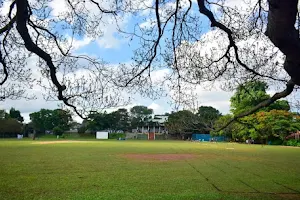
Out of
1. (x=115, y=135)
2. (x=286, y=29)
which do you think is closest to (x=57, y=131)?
(x=115, y=135)

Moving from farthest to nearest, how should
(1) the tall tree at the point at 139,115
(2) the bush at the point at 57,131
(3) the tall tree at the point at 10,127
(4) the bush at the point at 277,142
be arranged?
(1) the tall tree at the point at 139,115 → (2) the bush at the point at 57,131 → (3) the tall tree at the point at 10,127 → (4) the bush at the point at 277,142

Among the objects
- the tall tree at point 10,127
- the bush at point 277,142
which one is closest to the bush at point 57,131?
the tall tree at point 10,127

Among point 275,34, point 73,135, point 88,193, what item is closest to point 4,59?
point 275,34

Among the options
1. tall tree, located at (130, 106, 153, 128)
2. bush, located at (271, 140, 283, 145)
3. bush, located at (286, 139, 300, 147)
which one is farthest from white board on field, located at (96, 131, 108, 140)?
bush, located at (286, 139, 300, 147)

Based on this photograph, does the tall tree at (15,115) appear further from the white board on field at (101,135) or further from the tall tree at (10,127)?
the white board on field at (101,135)

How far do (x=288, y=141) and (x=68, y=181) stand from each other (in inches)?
1790

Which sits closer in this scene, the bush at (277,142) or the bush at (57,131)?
the bush at (277,142)

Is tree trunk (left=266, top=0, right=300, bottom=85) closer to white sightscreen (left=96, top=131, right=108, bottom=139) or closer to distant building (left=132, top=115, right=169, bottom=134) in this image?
white sightscreen (left=96, top=131, right=108, bottom=139)

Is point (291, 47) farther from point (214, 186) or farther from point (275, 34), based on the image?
point (214, 186)

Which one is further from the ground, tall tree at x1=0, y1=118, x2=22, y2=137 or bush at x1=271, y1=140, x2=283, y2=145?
tall tree at x1=0, y1=118, x2=22, y2=137

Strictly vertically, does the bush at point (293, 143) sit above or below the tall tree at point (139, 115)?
below

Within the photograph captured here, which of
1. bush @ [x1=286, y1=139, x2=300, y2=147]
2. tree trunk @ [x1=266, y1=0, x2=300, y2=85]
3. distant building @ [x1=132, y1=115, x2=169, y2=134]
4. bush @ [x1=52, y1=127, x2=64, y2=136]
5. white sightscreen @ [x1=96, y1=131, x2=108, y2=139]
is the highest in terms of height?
distant building @ [x1=132, y1=115, x2=169, y2=134]

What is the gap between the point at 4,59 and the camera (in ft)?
18.1

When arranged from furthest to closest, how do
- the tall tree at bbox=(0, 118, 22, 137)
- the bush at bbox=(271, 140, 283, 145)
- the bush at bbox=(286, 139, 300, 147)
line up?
the tall tree at bbox=(0, 118, 22, 137) < the bush at bbox=(271, 140, 283, 145) < the bush at bbox=(286, 139, 300, 147)
